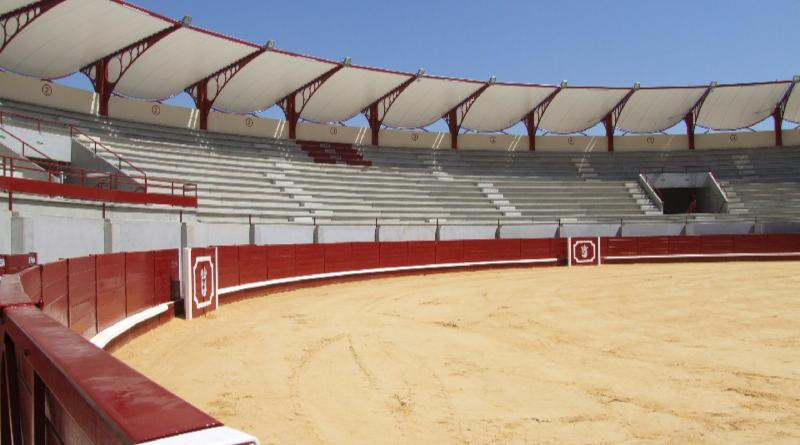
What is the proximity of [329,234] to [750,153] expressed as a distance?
2794 cm

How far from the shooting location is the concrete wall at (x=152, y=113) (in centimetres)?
2506

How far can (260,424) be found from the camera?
14.6 ft

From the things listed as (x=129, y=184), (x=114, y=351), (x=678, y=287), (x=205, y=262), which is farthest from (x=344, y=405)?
(x=129, y=184)

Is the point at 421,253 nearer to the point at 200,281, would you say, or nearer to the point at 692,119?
the point at 200,281

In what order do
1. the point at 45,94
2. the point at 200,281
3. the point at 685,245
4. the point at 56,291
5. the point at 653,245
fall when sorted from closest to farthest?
the point at 56,291
the point at 200,281
the point at 45,94
the point at 653,245
the point at 685,245

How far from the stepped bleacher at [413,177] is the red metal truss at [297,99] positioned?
3.59 ft

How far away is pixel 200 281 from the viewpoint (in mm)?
10461

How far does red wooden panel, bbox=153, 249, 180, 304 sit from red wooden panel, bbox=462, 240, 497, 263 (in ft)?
43.5

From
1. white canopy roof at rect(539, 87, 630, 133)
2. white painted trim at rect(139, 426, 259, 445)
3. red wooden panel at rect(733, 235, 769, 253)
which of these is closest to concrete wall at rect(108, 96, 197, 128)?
white canopy roof at rect(539, 87, 630, 133)

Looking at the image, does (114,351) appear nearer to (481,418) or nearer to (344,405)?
(344,405)

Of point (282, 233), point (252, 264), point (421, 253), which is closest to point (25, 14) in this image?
point (282, 233)

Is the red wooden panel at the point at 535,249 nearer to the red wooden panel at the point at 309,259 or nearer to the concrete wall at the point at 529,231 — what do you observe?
the concrete wall at the point at 529,231

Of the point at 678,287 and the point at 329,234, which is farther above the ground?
the point at 329,234

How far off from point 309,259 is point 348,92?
1586 centimetres
